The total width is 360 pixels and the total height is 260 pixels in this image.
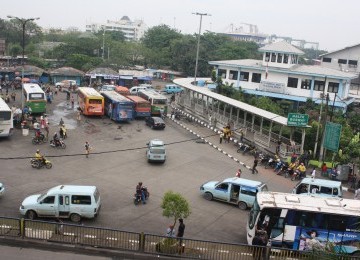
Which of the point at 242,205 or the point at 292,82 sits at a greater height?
the point at 292,82

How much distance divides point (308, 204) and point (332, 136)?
39.3 ft

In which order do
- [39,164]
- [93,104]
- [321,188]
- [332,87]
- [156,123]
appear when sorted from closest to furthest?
1. [321,188]
2. [39,164]
3. [156,123]
4. [93,104]
5. [332,87]

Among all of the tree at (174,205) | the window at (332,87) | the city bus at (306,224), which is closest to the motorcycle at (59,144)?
the tree at (174,205)

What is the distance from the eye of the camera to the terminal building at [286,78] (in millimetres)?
43500

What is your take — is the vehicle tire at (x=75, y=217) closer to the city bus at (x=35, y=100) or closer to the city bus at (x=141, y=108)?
the city bus at (x=141, y=108)

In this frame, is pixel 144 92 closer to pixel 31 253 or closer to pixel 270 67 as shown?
pixel 270 67

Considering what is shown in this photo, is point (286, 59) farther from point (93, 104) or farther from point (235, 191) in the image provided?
point (235, 191)

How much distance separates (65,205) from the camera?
1697 centimetres

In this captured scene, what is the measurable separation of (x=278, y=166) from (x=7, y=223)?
53.9 ft

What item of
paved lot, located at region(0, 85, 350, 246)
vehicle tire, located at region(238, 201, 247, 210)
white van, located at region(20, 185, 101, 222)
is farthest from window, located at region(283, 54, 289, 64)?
white van, located at region(20, 185, 101, 222)

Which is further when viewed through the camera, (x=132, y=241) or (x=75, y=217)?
(x=75, y=217)

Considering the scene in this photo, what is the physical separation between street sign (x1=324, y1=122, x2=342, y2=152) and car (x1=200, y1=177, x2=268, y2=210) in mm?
8062

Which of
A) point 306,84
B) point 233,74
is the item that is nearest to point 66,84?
point 233,74

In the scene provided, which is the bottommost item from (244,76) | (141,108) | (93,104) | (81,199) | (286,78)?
(81,199)
